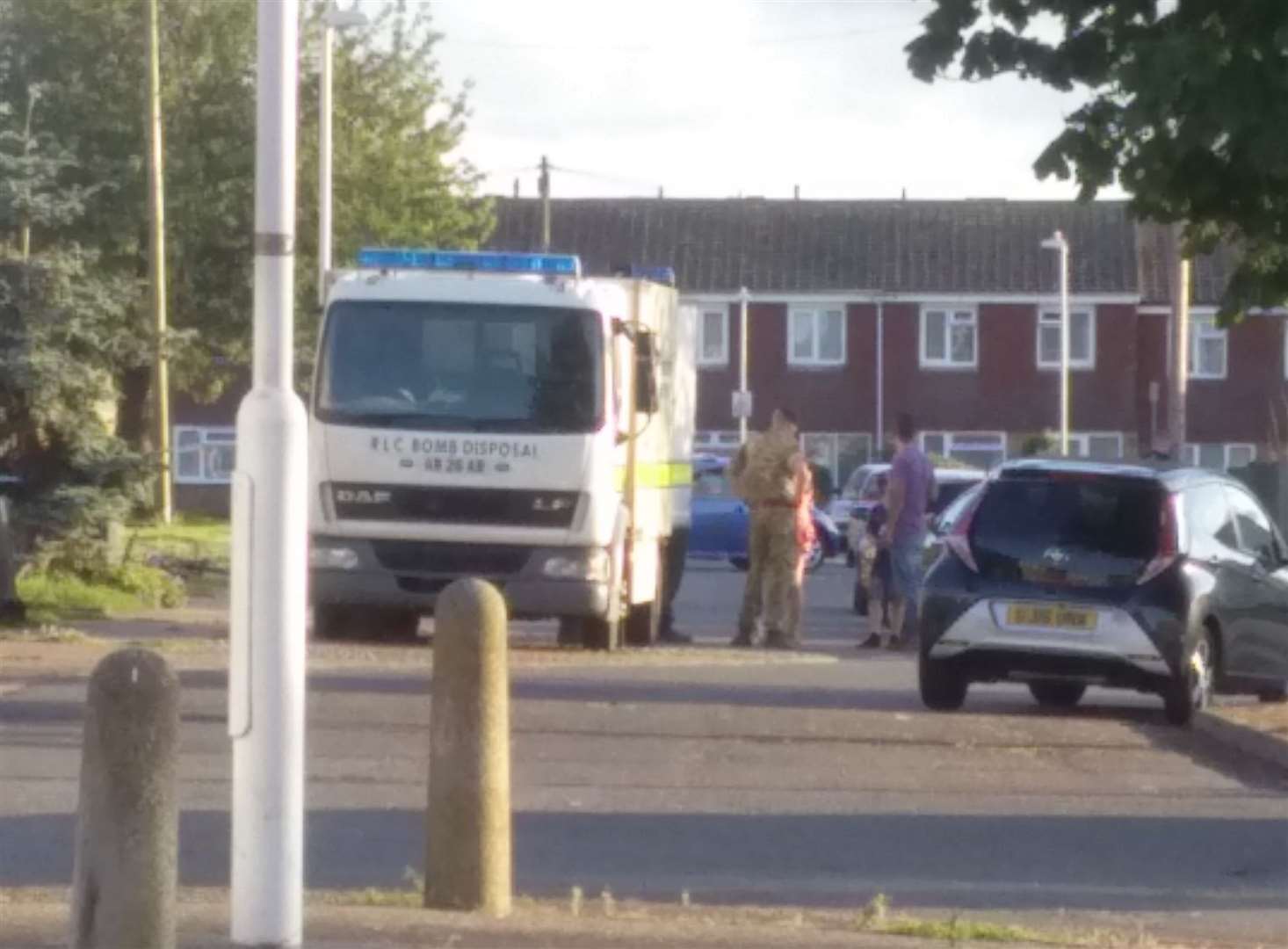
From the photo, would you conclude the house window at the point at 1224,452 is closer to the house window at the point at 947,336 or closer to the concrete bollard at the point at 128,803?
the house window at the point at 947,336

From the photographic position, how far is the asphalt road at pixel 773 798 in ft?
37.6

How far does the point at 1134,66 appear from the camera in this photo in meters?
12.1

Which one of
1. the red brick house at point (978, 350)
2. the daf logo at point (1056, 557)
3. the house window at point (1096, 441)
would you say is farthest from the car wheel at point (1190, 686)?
the house window at point (1096, 441)

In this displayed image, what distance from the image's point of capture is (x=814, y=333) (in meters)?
72.7

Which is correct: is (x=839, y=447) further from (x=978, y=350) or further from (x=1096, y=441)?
(x=1096, y=441)

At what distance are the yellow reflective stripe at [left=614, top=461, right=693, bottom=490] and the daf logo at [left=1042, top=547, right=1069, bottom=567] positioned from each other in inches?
188

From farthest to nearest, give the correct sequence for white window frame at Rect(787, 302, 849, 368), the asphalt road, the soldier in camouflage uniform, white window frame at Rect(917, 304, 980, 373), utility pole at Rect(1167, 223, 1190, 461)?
1. white window frame at Rect(787, 302, 849, 368)
2. white window frame at Rect(917, 304, 980, 373)
3. utility pole at Rect(1167, 223, 1190, 461)
4. the soldier in camouflage uniform
5. the asphalt road

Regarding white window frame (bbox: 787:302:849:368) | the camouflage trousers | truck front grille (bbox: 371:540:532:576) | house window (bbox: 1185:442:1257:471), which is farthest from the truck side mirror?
house window (bbox: 1185:442:1257:471)

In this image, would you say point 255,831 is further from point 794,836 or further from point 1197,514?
point 1197,514

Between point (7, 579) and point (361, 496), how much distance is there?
361cm

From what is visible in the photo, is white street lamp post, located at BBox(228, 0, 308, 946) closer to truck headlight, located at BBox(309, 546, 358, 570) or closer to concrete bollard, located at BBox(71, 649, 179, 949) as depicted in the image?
concrete bollard, located at BBox(71, 649, 179, 949)

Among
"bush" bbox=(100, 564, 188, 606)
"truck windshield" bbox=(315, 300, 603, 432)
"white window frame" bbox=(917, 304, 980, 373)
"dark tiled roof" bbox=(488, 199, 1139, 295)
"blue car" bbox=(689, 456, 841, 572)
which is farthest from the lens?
"dark tiled roof" bbox=(488, 199, 1139, 295)

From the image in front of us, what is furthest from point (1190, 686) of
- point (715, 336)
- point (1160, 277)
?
point (1160, 277)

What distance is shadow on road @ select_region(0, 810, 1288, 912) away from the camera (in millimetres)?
11203
